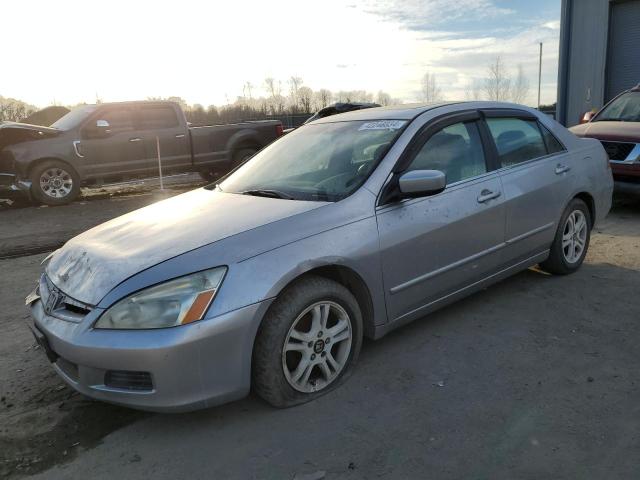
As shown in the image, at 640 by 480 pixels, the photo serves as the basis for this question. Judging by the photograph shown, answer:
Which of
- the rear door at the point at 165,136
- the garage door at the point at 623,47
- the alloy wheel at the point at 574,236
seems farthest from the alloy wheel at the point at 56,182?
the garage door at the point at 623,47

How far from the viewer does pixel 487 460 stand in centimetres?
242

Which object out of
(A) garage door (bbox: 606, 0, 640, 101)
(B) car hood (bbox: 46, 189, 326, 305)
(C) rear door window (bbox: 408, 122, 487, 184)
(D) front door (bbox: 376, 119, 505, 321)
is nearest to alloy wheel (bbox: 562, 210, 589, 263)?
(D) front door (bbox: 376, 119, 505, 321)

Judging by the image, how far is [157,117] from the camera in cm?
1093

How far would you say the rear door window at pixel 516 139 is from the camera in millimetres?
4113

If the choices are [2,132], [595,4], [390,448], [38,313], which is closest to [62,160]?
[2,132]

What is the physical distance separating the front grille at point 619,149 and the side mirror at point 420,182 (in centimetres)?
522

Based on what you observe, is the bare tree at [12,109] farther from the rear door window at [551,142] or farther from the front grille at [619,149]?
the rear door window at [551,142]

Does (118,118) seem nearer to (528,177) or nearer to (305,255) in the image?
(528,177)

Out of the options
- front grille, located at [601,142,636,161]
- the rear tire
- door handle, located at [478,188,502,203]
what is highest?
door handle, located at [478,188,502,203]

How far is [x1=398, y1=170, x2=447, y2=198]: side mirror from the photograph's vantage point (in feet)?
10.4

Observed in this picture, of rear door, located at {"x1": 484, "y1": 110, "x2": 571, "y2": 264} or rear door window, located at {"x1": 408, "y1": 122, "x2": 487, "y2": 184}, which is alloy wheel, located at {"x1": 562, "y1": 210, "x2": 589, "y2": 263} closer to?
rear door, located at {"x1": 484, "y1": 110, "x2": 571, "y2": 264}

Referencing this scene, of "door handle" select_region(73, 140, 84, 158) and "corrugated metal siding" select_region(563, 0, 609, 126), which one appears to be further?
"corrugated metal siding" select_region(563, 0, 609, 126)

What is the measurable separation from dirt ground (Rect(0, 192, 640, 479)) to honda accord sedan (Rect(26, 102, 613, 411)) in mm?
Answer: 232

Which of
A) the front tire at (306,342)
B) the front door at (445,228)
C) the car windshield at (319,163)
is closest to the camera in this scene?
the front tire at (306,342)
